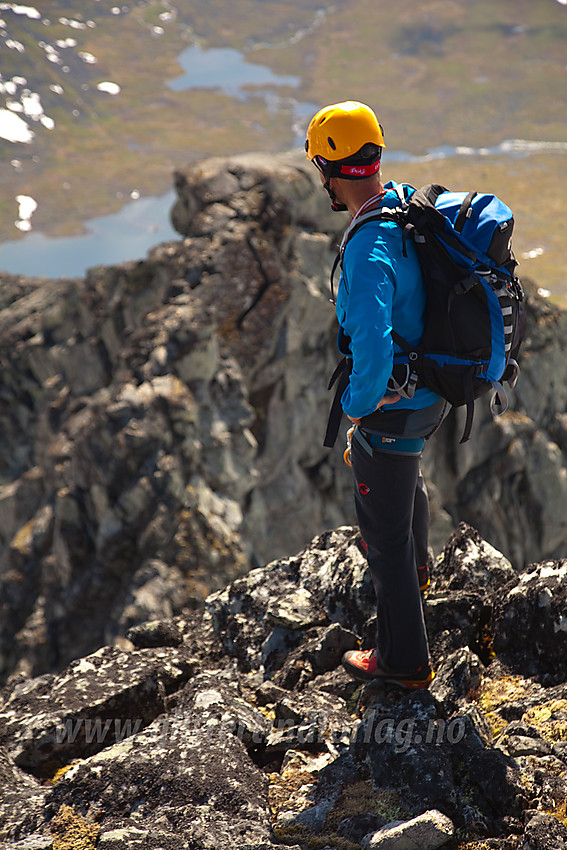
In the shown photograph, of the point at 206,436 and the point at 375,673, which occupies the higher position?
the point at 206,436

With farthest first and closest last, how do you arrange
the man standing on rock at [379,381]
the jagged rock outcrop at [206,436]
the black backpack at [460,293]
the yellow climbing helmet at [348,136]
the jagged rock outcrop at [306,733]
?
the jagged rock outcrop at [206,436], the yellow climbing helmet at [348,136], the black backpack at [460,293], the man standing on rock at [379,381], the jagged rock outcrop at [306,733]

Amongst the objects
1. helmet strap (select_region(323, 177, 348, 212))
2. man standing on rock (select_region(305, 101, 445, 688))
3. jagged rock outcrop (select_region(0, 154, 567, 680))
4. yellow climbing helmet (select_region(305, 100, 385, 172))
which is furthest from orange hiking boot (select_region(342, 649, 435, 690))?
jagged rock outcrop (select_region(0, 154, 567, 680))

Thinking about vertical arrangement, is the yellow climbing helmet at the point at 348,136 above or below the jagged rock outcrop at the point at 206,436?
below

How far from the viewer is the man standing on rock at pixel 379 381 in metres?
6.02

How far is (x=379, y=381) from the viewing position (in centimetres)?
601

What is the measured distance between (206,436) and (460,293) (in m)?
23.4

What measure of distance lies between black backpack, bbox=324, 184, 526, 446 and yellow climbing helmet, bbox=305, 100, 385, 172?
64 centimetres

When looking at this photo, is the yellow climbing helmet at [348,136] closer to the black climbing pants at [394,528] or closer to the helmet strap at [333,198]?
the helmet strap at [333,198]

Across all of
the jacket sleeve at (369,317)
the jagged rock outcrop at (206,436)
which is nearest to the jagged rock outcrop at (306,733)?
the jacket sleeve at (369,317)

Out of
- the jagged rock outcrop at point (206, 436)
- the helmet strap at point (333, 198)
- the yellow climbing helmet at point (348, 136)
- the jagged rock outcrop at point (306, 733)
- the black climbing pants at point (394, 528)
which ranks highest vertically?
the jagged rock outcrop at point (206, 436)

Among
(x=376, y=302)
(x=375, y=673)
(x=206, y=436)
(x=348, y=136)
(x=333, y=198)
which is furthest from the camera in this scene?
(x=206, y=436)

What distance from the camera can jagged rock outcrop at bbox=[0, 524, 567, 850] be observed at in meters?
5.88

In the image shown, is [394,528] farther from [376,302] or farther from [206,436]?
[206,436]

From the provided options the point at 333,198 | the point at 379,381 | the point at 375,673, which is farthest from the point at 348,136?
the point at 375,673
